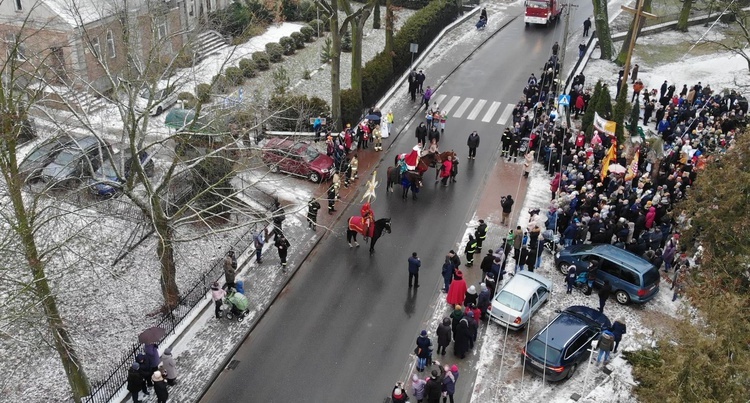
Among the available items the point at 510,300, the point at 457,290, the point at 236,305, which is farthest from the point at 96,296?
the point at 510,300

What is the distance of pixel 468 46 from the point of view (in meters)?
43.0

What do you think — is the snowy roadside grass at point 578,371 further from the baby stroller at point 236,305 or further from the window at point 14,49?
the window at point 14,49

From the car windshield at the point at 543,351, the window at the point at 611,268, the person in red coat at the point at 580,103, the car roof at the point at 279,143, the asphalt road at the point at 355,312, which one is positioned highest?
the person in red coat at the point at 580,103

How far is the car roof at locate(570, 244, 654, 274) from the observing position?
67.3 ft

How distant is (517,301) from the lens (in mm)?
19578

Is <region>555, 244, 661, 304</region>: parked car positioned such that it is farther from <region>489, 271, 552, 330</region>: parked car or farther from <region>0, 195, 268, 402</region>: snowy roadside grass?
<region>0, 195, 268, 402</region>: snowy roadside grass

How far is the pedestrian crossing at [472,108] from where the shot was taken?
110ft

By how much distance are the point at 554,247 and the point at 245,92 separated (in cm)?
1856

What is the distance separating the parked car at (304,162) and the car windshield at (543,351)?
38.3 feet

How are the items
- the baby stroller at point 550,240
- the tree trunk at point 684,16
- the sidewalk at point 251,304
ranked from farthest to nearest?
the tree trunk at point 684,16 < the baby stroller at point 550,240 < the sidewalk at point 251,304

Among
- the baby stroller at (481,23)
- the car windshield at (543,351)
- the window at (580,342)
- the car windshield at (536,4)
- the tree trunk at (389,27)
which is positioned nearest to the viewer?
the car windshield at (543,351)

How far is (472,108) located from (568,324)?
1762 centimetres

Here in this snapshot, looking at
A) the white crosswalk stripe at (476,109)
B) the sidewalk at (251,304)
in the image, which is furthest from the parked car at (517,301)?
the white crosswalk stripe at (476,109)

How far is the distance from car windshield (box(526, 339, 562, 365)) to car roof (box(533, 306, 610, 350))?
0.31 feet
